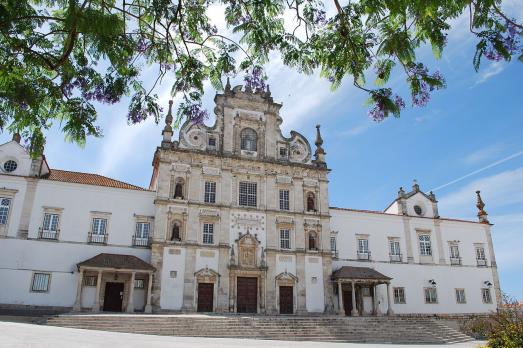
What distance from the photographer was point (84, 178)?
3023 centimetres

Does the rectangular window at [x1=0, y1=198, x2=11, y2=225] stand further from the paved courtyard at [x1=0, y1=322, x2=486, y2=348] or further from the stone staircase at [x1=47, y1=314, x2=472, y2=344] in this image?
the paved courtyard at [x1=0, y1=322, x2=486, y2=348]

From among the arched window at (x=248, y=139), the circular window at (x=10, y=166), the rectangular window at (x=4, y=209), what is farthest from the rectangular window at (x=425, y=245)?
the circular window at (x=10, y=166)

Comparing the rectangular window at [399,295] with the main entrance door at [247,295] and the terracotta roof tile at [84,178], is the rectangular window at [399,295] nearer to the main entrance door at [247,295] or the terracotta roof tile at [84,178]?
the main entrance door at [247,295]

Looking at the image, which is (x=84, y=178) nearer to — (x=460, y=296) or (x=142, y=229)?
(x=142, y=229)

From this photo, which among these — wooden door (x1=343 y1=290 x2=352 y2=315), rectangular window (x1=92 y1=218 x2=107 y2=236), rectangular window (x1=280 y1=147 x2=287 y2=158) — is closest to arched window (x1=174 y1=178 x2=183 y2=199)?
rectangular window (x1=92 y1=218 x2=107 y2=236)

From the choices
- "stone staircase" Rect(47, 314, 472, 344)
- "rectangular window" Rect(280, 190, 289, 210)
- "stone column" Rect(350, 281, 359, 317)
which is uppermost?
"rectangular window" Rect(280, 190, 289, 210)

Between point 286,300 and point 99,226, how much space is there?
13.5m

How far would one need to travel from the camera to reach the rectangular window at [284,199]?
107ft

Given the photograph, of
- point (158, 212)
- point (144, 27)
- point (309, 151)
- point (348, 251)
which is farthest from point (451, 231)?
point (144, 27)

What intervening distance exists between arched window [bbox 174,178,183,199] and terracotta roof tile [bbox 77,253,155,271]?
5.04 m

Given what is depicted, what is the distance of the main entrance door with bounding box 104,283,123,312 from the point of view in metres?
26.9

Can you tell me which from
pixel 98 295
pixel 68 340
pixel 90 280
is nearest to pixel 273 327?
pixel 98 295

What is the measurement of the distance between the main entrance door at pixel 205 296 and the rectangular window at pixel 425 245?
59.0 ft

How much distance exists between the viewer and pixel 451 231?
37.4 metres
